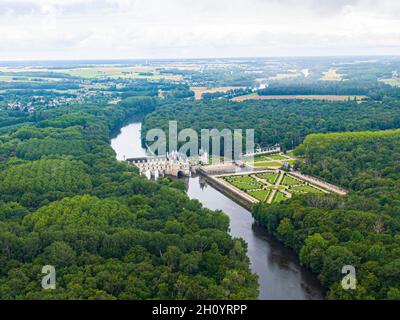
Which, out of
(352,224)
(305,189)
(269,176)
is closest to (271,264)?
(352,224)

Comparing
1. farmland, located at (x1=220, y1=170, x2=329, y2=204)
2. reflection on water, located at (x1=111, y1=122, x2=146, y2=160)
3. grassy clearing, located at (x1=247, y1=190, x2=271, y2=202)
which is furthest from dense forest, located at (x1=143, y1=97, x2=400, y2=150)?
grassy clearing, located at (x1=247, y1=190, x2=271, y2=202)

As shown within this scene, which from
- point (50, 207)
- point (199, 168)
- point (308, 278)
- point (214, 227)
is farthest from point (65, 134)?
point (308, 278)

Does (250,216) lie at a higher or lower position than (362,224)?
lower

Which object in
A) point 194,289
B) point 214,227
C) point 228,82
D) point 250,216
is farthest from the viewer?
point 228,82

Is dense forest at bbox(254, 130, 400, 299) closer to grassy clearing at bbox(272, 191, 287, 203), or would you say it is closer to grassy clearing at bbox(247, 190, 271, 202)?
grassy clearing at bbox(272, 191, 287, 203)

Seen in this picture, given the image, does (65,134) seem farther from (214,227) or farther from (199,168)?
(214,227)

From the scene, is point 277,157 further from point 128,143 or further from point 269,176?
point 128,143
